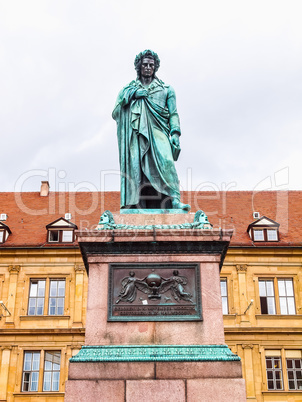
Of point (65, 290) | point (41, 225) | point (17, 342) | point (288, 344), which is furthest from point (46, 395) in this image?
point (288, 344)

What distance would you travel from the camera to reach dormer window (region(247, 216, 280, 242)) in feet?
97.6

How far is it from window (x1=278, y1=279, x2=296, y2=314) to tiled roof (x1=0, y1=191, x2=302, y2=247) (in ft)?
6.48

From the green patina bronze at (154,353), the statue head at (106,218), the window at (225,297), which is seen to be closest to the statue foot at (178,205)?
the statue head at (106,218)

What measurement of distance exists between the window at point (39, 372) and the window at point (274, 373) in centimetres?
999

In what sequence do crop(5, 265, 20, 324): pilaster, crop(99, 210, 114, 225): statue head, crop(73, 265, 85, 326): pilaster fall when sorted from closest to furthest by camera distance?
crop(99, 210, 114, 225): statue head < crop(73, 265, 85, 326): pilaster < crop(5, 265, 20, 324): pilaster

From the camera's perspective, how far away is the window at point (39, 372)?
88.6 feet

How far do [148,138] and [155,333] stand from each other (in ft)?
10.8

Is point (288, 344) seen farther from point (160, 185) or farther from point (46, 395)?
point (160, 185)

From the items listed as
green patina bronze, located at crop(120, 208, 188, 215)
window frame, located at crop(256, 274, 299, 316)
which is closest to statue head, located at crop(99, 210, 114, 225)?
green patina bronze, located at crop(120, 208, 188, 215)

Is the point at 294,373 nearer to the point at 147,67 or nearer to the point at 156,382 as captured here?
the point at 147,67

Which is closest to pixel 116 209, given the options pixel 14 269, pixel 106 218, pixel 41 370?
pixel 14 269

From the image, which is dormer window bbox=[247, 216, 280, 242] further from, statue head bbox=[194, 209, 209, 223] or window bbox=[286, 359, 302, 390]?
statue head bbox=[194, 209, 209, 223]

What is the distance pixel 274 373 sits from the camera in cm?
2725

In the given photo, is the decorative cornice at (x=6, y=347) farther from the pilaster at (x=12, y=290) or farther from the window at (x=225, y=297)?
the window at (x=225, y=297)
